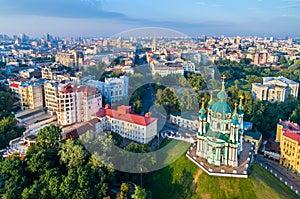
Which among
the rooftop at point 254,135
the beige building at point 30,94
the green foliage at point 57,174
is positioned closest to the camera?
the green foliage at point 57,174

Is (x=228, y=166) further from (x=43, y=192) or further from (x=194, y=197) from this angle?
(x=43, y=192)

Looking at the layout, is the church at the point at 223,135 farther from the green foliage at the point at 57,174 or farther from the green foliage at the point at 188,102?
the green foliage at the point at 188,102

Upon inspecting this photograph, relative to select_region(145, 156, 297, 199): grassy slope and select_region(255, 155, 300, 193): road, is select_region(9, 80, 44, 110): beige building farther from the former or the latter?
select_region(255, 155, 300, 193): road

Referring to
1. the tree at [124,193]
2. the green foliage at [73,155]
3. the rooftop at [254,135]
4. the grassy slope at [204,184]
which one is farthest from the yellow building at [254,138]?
the green foliage at [73,155]

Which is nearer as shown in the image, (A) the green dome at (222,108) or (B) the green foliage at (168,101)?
(A) the green dome at (222,108)

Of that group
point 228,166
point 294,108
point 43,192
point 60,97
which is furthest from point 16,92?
point 294,108

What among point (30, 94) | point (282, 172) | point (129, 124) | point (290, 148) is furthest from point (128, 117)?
point (30, 94)
